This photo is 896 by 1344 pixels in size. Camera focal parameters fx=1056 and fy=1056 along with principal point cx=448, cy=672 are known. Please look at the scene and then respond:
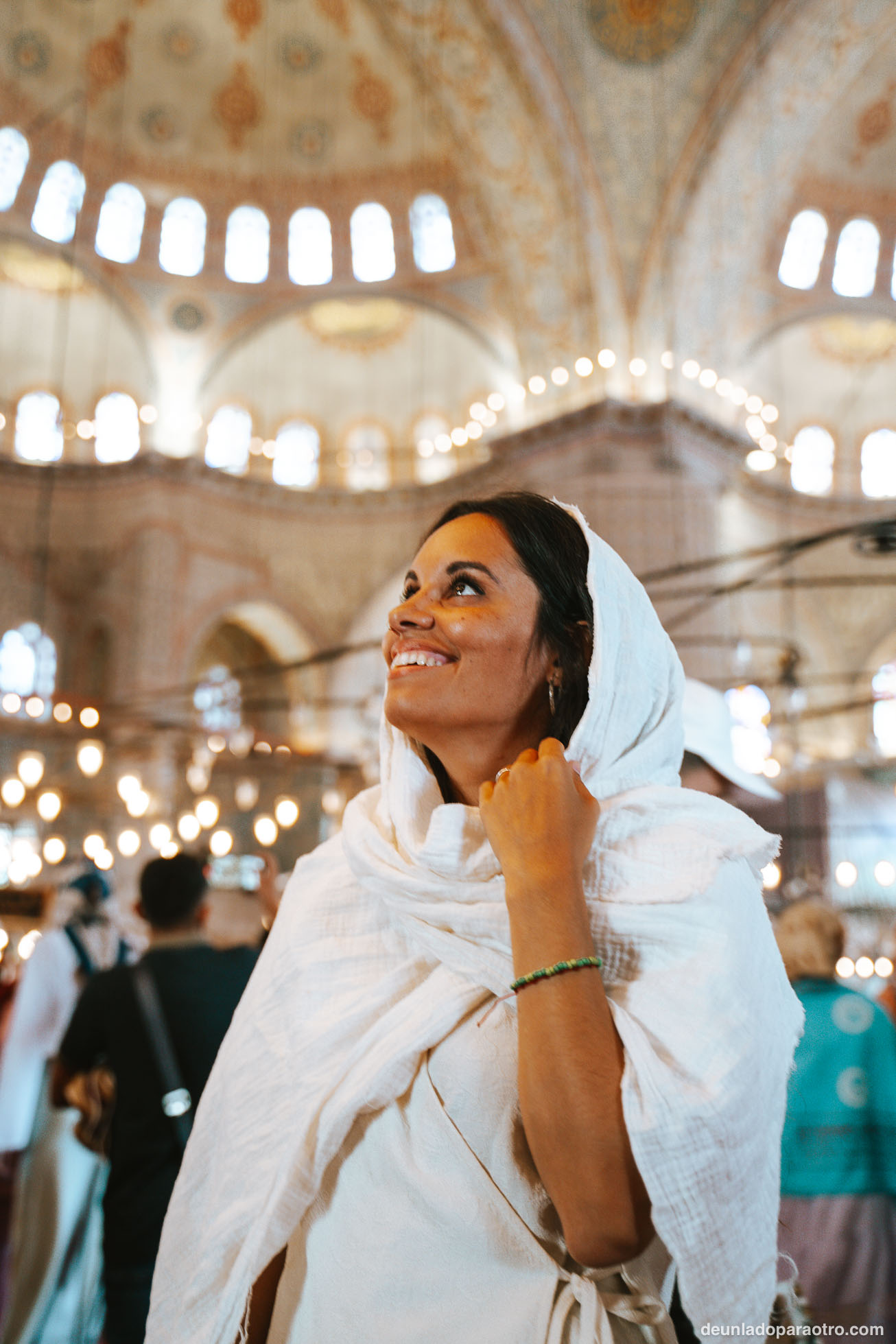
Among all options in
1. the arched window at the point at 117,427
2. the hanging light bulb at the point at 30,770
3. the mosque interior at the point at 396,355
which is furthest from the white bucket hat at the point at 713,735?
the arched window at the point at 117,427

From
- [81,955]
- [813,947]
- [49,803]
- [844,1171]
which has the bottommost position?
[844,1171]

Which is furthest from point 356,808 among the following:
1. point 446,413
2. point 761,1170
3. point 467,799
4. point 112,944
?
point 446,413

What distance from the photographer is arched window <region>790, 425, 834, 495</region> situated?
1878 centimetres

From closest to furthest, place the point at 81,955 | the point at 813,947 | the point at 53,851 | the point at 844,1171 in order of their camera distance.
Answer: the point at 844,1171 → the point at 813,947 → the point at 81,955 → the point at 53,851

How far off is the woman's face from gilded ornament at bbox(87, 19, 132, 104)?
18.7 metres

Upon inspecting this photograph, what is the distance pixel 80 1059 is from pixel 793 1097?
6.41ft

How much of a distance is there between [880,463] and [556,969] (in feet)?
66.7

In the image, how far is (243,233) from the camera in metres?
18.6

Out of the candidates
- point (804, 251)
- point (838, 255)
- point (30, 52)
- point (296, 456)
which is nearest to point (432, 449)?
point (296, 456)

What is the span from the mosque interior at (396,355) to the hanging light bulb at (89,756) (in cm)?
219

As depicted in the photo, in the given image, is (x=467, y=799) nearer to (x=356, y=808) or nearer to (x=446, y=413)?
(x=356, y=808)

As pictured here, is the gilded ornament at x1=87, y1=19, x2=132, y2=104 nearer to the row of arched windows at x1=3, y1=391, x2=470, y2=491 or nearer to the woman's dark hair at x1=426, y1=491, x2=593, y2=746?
the row of arched windows at x1=3, y1=391, x2=470, y2=491

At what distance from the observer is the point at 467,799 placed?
1381 millimetres

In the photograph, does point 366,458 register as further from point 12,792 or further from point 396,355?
point 12,792
